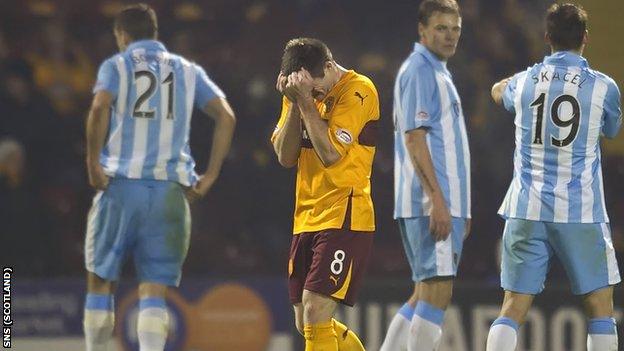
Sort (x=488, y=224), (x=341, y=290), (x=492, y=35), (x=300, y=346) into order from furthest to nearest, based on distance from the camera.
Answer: (x=492, y=35)
(x=488, y=224)
(x=300, y=346)
(x=341, y=290)

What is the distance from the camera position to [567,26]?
4.96 m

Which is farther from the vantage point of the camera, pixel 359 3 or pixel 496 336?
pixel 359 3

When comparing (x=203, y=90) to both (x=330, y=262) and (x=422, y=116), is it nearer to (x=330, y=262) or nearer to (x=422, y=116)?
(x=422, y=116)

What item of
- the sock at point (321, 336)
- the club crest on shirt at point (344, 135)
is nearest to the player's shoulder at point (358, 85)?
the club crest on shirt at point (344, 135)

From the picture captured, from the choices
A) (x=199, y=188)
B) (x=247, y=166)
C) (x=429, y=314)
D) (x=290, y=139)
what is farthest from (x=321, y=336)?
(x=247, y=166)

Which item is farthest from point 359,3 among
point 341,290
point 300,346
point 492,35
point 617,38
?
point 341,290

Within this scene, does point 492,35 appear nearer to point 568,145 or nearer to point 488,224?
point 488,224

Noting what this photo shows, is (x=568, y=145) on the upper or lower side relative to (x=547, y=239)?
upper

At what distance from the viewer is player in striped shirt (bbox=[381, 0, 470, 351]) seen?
17.6ft

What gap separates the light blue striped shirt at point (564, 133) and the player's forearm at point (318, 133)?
83 cm

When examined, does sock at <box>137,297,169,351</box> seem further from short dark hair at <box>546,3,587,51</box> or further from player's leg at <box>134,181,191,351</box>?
short dark hair at <box>546,3,587,51</box>

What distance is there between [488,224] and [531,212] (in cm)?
379

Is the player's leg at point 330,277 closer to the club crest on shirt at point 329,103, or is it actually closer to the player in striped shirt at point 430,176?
the club crest on shirt at point 329,103

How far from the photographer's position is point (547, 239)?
5.01m
